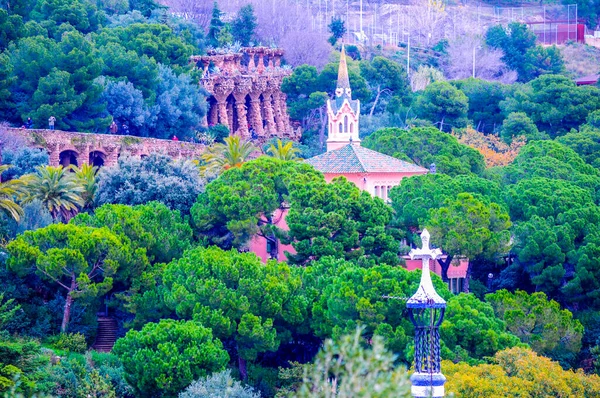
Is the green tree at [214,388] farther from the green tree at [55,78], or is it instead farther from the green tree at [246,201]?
the green tree at [55,78]

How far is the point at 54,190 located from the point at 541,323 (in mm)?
20081

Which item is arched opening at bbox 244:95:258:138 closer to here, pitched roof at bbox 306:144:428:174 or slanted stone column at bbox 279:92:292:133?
slanted stone column at bbox 279:92:292:133

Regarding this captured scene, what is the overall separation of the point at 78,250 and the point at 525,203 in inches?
893

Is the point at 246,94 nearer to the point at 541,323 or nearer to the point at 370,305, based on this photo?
the point at 541,323

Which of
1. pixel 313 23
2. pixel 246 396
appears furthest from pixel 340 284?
pixel 313 23

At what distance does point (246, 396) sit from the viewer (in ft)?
165

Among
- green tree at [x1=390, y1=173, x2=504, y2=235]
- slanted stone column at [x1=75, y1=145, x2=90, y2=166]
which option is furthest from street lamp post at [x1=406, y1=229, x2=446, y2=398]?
slanted stone column at [x1=75, y1=145, x2=90, y2=166]

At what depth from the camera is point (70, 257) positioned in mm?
56344

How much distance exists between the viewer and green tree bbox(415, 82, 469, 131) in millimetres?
94938

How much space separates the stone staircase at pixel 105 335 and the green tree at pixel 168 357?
430cm

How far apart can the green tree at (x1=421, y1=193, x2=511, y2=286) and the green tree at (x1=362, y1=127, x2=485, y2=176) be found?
11.2 m

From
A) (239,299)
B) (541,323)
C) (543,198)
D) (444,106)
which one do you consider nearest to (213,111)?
(444,106)

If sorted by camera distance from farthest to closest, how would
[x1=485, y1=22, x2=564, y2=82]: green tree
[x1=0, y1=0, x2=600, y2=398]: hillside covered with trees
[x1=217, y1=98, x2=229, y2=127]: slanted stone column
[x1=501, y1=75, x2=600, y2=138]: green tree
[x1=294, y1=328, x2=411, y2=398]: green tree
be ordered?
1. [x1=485, y1=22, x2=564, y2=82]: green tree
2. [x1=501, y1=75, x2=600, y2=138]: green tree
3. [x1=217, y1=98, x2=229, y2=127]: slanted stone column
4. [x1=0, y1=0, x2=600, y2=398]: hillside covered with trees
5. [x1=294, y1=328, x2=411, y2=398]: green tree

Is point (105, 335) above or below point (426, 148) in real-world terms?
below
